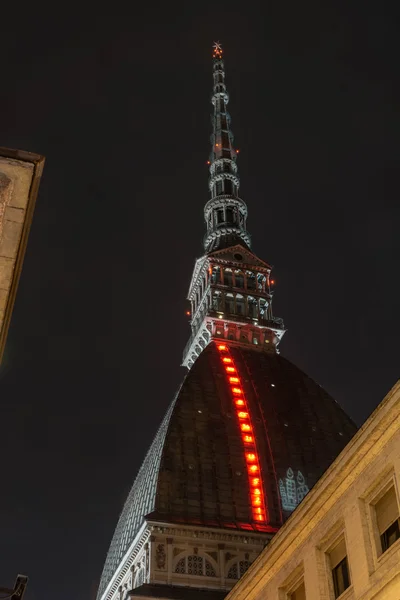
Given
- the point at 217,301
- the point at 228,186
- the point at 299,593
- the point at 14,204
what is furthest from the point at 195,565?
the point at 228,186

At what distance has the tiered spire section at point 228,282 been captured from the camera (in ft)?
338

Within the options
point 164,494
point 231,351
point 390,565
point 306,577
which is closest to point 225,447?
Answer: point 164,494

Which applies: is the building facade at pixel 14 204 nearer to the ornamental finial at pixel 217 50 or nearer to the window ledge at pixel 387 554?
the window ledge at pixel 387 554

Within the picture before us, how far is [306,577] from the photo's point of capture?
31.1m

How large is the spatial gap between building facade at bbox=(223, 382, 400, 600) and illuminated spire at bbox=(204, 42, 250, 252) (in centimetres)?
8398

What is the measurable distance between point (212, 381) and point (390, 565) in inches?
2612

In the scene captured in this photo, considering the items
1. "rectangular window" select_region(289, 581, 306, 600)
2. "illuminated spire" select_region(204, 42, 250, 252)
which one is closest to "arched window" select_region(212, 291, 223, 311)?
"illuminated spire" select_region(204, 42, 250, 252)

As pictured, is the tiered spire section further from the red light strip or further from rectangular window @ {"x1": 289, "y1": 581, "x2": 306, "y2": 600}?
rectangular window @ {"x1": 289, "y1": 581, "x2": 306, "y2": 600}

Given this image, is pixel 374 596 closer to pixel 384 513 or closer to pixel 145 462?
pixel 384 513

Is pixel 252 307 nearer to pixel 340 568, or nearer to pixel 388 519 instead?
pixel 340 568

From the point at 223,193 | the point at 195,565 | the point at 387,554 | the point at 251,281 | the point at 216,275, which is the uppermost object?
the point at 223,193

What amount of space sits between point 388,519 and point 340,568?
3.65 meters

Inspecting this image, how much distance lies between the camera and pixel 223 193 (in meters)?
125

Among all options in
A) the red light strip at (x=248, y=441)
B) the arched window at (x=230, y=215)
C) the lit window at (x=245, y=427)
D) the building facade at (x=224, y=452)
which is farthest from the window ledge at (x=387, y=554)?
the arched window at (x=230, y=215)
